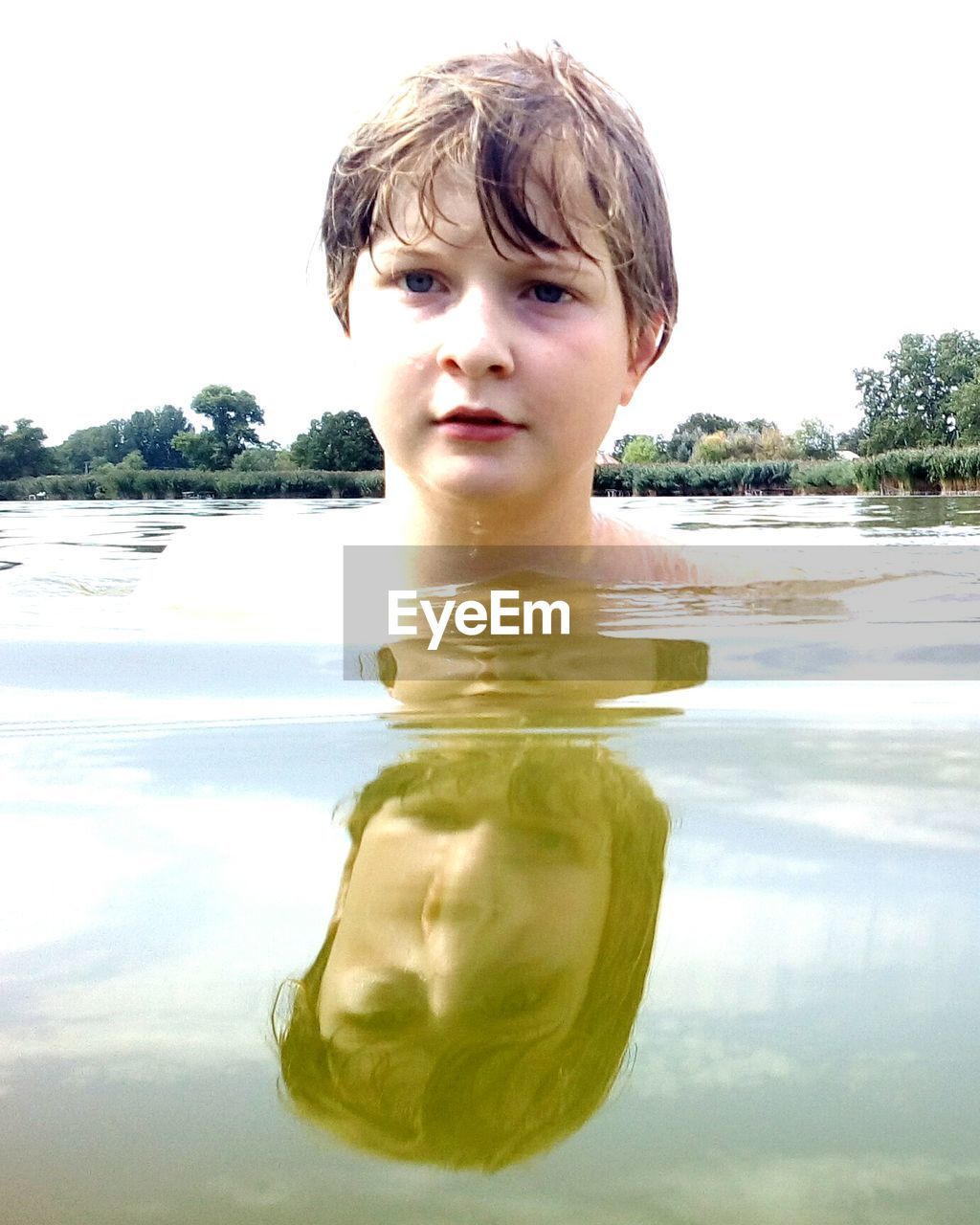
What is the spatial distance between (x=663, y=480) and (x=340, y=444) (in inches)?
64.8

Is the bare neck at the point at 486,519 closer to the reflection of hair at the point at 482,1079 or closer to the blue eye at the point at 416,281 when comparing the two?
the blue eye at the point at 416,281

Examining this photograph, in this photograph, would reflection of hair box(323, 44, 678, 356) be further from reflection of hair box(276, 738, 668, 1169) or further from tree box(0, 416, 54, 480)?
tree box(0, 416, 54, 480)

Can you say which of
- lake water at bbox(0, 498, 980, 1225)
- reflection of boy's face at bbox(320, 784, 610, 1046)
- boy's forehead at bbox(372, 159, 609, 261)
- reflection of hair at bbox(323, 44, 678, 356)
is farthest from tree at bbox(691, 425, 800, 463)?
reflection of boy's face at bbox(320, 784, 610, 1046)

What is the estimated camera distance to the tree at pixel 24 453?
107 inches

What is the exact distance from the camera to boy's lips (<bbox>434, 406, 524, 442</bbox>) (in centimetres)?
103

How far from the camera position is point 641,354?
136 cm

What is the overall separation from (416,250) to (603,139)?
24cm

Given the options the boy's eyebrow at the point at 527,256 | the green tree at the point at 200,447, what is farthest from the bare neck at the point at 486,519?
the green tree at the point at 200,447

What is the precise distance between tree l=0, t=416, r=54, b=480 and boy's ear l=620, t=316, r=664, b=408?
5.67ft

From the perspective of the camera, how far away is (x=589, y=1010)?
0.24 metres

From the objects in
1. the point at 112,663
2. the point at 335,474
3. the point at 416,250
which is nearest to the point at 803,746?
the point at 112,663

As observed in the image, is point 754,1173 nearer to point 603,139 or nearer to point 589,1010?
point 589,1010

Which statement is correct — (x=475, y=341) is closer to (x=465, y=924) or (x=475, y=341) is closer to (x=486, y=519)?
(x=486, y=519)

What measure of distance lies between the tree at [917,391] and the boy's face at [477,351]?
15.7 feet
